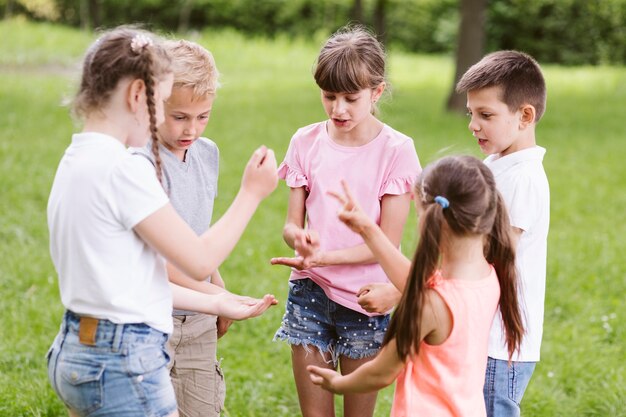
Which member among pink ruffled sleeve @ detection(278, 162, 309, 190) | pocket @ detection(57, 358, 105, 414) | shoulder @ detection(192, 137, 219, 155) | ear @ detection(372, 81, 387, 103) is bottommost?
pocket @ detection(57, 358, 105, 414)

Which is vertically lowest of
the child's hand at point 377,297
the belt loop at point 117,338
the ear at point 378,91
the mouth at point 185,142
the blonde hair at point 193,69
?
the child's hand at point 377,297

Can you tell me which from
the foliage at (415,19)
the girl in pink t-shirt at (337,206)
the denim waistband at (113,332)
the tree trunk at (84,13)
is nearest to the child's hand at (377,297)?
the girl in pink t-shirt at (337,206)

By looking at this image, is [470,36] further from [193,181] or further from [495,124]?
[193,181]

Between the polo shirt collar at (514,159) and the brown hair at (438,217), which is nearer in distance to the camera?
the brown hair at (438,217)

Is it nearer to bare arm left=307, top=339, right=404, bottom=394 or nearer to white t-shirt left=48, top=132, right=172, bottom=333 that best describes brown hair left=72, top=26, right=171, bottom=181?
white t-shirt left=48, top=132, right=172, bottom=333

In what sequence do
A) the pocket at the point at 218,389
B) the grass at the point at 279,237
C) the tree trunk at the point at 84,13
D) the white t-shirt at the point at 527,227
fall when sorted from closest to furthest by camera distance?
the white t-shirt at the point at 527,227 < the pocket at the point at 218,389 < the grass at the point at 279,237 < the tree trunk at the point at 84,13

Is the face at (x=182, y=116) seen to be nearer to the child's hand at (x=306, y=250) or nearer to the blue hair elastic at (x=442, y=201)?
the child's hand at (x=306, y=250)

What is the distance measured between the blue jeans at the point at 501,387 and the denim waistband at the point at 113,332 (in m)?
1.18

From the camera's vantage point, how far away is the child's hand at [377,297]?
111 inches

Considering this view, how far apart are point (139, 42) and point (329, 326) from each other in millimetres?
1349

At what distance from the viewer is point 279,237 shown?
277 inches

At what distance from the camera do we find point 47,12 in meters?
31.0

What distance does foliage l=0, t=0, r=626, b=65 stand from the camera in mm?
28703

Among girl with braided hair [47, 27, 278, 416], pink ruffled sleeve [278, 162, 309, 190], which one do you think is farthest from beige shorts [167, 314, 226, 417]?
girl with braided hair [47, 27, 278, 416]
